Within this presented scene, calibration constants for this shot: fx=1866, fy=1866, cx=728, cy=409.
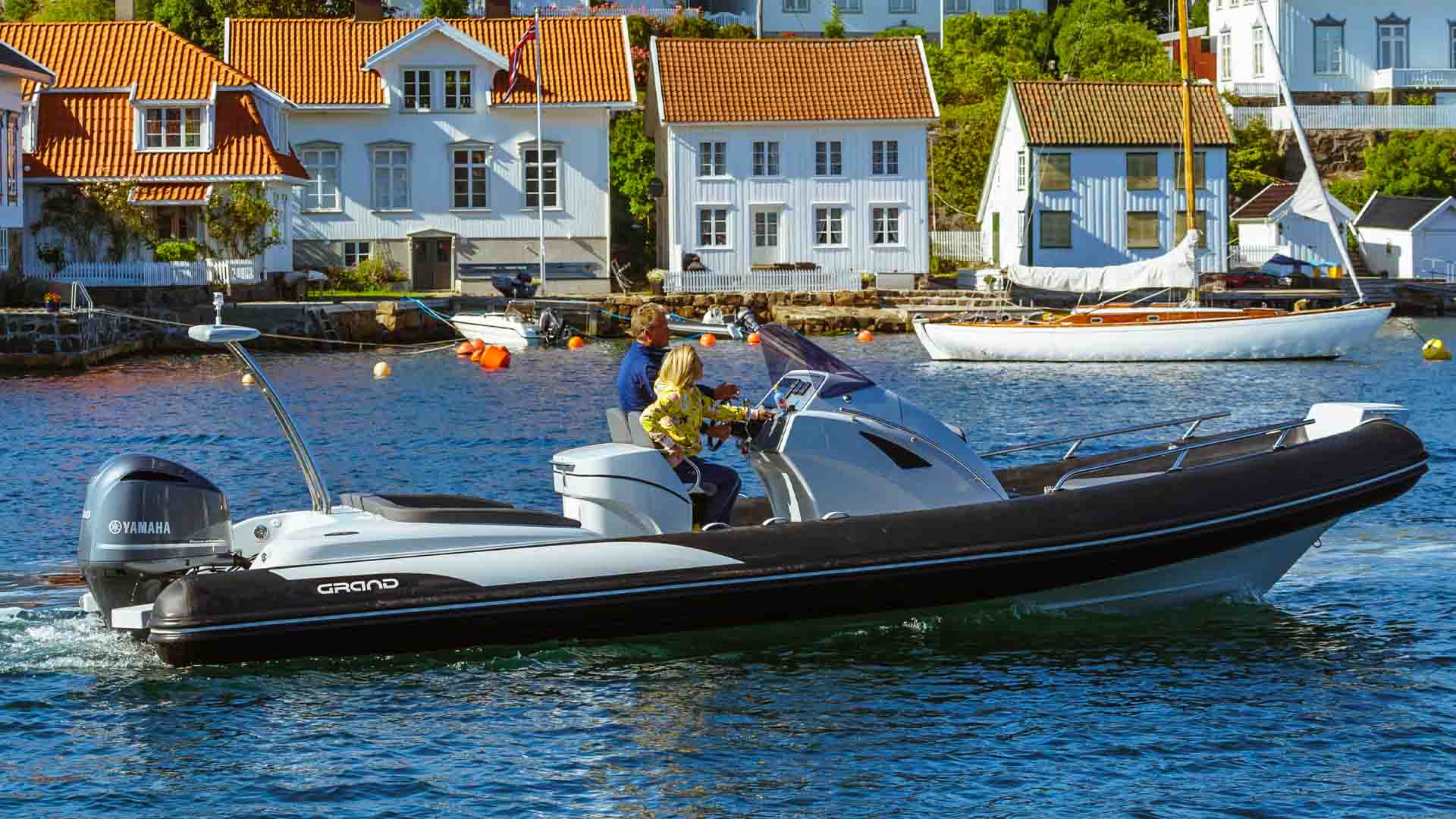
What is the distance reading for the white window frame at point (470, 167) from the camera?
53656mm

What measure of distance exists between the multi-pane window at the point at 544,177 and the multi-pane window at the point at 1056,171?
49.7 feet

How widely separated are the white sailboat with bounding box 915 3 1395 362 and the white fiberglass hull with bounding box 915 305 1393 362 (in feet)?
0.05

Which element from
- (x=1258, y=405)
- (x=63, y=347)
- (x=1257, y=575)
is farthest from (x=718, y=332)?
(x=1257, y=575)

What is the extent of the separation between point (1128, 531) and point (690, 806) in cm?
393

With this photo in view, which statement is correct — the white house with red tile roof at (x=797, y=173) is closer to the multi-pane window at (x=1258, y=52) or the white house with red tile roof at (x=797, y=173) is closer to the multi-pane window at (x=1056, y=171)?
the multi-pane window at (x=1056, y=171)

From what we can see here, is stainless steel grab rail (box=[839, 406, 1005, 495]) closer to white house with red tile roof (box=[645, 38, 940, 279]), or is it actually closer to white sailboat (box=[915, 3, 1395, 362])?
white sailboat (box=[915, 3, 1395, 362])

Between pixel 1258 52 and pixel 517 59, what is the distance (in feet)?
110

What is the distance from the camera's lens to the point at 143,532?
10.8m

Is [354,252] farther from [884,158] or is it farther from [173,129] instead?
[884,158]

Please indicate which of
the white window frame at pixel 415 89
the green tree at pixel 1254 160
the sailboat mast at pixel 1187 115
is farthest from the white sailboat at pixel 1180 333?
the green tree at pixel 1254 160

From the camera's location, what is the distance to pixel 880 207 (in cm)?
5466

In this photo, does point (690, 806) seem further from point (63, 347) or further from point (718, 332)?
point (718, 332)

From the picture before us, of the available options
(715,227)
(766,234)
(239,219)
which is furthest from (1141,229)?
(239,219)

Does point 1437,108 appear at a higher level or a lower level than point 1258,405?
higher
